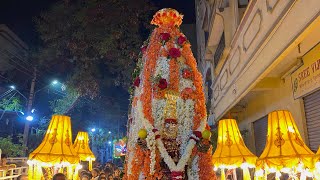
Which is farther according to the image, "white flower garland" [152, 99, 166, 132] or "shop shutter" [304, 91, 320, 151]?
"shop shutter" [304, 91, 320, 151]

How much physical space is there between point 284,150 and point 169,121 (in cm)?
171

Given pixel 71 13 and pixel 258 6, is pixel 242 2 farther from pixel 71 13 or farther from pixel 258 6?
pixel 71 13

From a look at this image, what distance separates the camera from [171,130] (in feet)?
16.5

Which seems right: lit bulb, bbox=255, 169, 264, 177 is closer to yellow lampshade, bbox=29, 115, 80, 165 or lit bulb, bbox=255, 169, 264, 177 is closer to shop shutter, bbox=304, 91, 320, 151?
shop shutter, bbox=304, 91, 320, 151

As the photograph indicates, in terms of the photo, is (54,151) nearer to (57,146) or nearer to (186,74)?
(57,146)

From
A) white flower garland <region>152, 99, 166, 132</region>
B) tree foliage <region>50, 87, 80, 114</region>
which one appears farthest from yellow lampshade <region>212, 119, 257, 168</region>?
tree foliage <region>50, 87, 80, 114</region>

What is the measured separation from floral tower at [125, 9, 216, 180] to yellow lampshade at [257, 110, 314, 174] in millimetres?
895

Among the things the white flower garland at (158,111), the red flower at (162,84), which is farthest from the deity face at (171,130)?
the red flower at (162,84)

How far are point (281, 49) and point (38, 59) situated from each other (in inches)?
571

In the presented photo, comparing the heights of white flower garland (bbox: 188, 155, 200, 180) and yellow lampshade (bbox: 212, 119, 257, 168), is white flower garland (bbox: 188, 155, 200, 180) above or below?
below

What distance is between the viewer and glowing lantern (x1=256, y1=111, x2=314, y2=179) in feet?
14.8

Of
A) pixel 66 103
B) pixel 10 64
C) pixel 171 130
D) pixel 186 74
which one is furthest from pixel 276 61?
pixel 10 64

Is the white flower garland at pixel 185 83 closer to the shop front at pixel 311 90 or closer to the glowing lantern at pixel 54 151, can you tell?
the shop front at pixel 311 90

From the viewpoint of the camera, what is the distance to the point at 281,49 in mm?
5328
